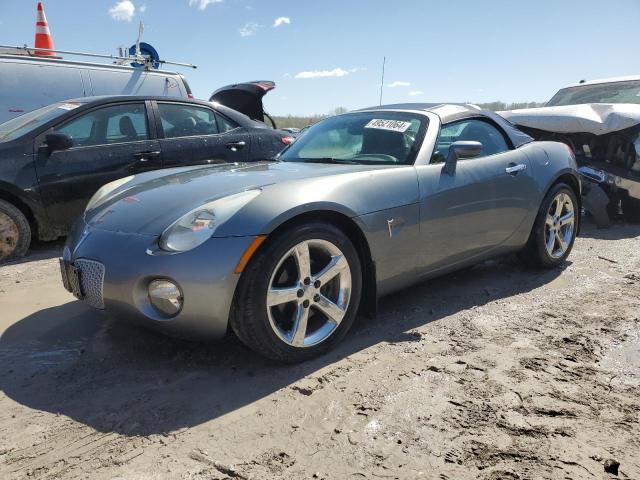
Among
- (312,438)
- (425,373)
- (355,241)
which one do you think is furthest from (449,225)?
(312,438)

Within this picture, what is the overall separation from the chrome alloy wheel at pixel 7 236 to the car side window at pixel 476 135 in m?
3.61

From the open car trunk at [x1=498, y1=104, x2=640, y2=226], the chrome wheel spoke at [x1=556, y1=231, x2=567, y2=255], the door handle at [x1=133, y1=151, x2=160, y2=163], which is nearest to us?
the chrome wheel spoke at [x1=556, y1=231, x2=567, y2=255]

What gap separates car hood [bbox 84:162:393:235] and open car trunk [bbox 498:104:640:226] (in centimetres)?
419

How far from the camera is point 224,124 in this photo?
584 cm

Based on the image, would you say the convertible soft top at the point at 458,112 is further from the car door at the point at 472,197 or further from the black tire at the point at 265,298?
the black tire at the point at 265,298

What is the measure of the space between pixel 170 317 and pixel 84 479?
2.50 ft

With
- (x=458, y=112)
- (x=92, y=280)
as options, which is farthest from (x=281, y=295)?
(x=458, y=112)

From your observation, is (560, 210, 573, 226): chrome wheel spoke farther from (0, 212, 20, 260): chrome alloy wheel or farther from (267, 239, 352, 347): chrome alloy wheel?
(0, 212, 20, 260): chrome alloy wheel

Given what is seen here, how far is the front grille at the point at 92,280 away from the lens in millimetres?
2496

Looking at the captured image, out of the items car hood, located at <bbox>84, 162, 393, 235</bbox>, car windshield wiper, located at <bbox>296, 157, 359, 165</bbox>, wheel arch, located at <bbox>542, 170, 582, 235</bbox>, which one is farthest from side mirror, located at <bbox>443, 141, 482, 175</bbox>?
wheel arch, located at <bbox>542, 170, 582, 235</bbox>

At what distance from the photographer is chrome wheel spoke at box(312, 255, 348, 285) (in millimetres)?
2656

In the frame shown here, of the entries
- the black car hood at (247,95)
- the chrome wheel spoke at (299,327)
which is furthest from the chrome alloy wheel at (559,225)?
the black car hood at (247,95)

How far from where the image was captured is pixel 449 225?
3266 millimetres

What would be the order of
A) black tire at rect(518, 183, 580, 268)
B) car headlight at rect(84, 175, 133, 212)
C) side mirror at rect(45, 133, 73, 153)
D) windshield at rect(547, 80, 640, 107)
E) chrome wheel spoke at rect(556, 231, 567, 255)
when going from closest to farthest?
car headlight at rect(84, 175, 133, 212) → black tire at rect(518, 183, 580, 268) → chrome wheel spoke at rect(556, 231, 567, 255) → side mirror at rect(45, 133, 73, 153) → windshield at rect(547, 80, 640, 107)
